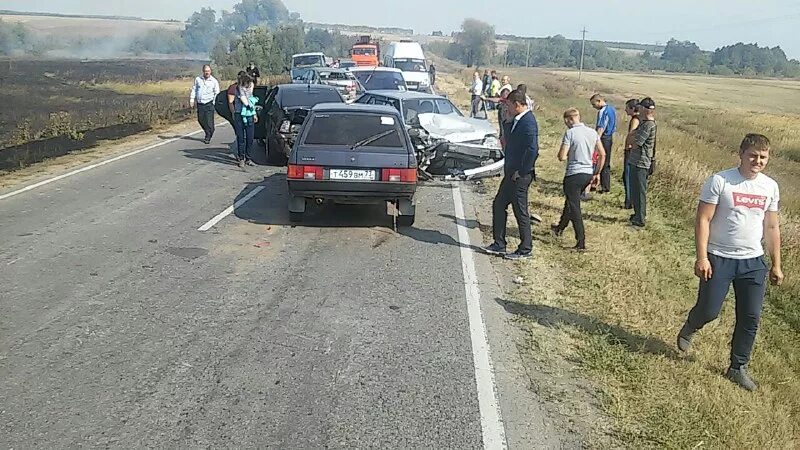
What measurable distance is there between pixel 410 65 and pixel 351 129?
27.7m

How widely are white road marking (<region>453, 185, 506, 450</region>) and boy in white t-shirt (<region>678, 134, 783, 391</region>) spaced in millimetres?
1644

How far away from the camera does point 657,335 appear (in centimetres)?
612

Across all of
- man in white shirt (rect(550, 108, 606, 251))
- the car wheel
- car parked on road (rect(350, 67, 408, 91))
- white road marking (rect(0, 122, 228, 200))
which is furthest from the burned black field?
man in white shirt (rect(550, 108, 606, 251))

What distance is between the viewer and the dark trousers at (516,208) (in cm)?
812

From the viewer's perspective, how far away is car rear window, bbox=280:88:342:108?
14.0 metres

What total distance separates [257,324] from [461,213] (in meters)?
5.27

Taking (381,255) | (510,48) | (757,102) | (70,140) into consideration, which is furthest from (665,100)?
(510,48)

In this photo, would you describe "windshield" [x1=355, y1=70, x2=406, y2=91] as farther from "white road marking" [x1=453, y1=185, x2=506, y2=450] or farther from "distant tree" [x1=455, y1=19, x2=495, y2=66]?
"distant tree" [x1=455, y1=19, x2=495, y2=66]

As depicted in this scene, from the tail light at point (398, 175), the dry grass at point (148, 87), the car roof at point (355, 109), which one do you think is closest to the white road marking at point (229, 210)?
the car roof at point (355, 109)

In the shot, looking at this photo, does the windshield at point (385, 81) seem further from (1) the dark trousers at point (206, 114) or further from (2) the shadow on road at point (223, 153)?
(1) the dark trousers at point (206, 114)

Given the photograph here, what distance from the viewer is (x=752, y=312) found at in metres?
5.30

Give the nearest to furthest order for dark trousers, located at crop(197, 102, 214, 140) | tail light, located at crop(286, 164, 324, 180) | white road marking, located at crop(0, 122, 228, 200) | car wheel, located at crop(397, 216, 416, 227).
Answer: tail light, located at crop(286, 164, 324, 180) → car wheel, located at crop(397, 216, 416, 227) → white road marking, located at crop(0, 122, 228, 200) → dark trousers, located at crop(197, 102, 214, 140)

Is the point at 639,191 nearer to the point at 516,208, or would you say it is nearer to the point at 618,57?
the point at 516,208

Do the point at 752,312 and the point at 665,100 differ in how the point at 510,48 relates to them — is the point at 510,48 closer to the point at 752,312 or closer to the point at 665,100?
the point at 665,100
